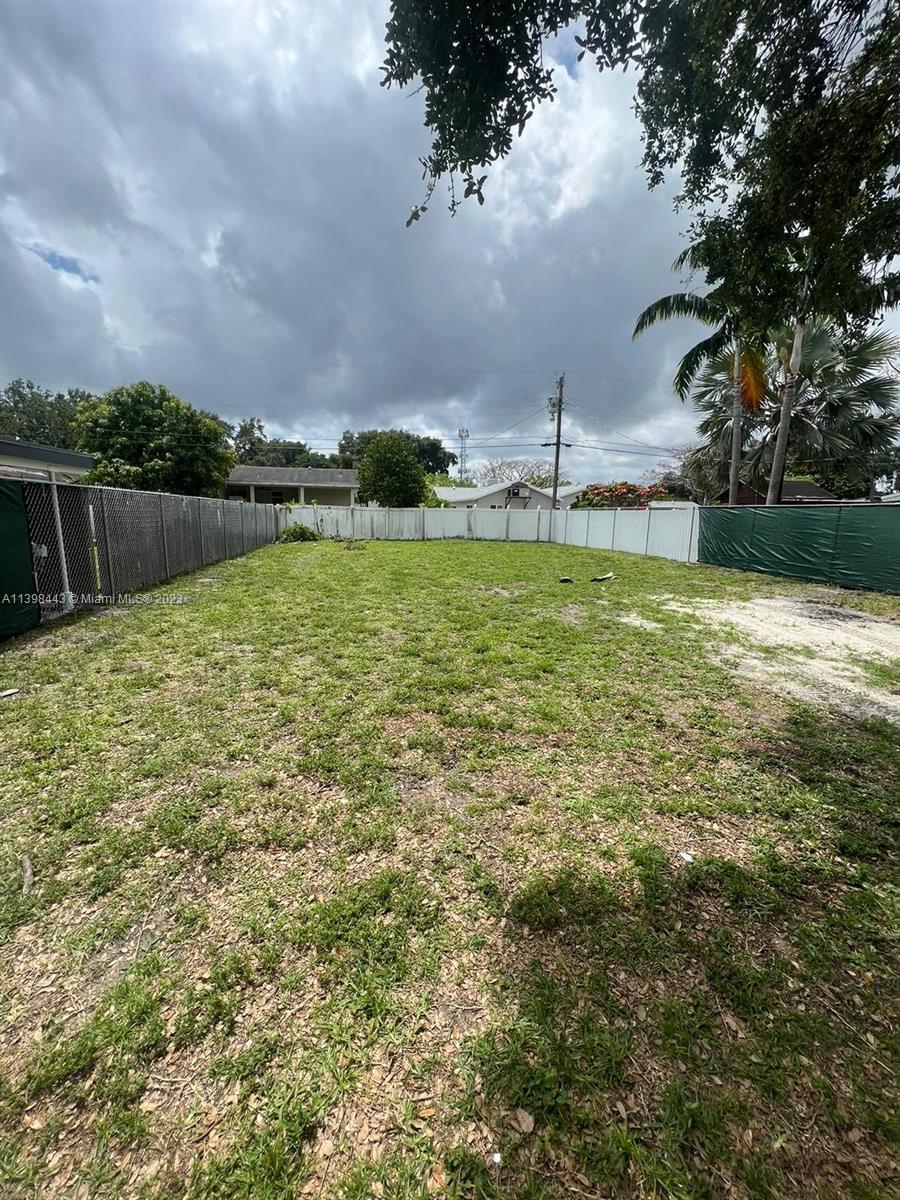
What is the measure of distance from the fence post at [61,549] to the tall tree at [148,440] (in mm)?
13566

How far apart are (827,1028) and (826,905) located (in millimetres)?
604

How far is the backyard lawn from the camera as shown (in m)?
1.14

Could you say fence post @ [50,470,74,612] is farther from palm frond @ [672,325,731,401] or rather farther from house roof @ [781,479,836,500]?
house roof @ [781,479,836,500]

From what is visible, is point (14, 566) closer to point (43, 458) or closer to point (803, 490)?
point (43, 458)

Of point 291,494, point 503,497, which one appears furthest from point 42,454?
point 503,497

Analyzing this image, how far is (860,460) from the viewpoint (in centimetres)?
1326

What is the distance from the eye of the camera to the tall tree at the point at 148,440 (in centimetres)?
1717

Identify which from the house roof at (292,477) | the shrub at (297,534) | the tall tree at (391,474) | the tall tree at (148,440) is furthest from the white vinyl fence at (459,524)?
the house roof at (292,477)

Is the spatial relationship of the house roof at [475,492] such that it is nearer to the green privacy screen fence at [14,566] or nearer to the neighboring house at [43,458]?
the neighboring house at [43,458]

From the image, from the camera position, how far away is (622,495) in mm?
25625

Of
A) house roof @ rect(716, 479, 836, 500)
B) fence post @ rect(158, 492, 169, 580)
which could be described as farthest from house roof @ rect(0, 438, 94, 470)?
house roof @ rect(716, 479, 836, 500)

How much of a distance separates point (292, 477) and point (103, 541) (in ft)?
84.6

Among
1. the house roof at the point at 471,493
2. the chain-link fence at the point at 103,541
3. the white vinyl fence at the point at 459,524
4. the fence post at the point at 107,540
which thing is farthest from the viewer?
the house roof at the point at 471,493

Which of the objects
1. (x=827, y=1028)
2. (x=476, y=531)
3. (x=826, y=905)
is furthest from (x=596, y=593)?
(x=476, y=531)
